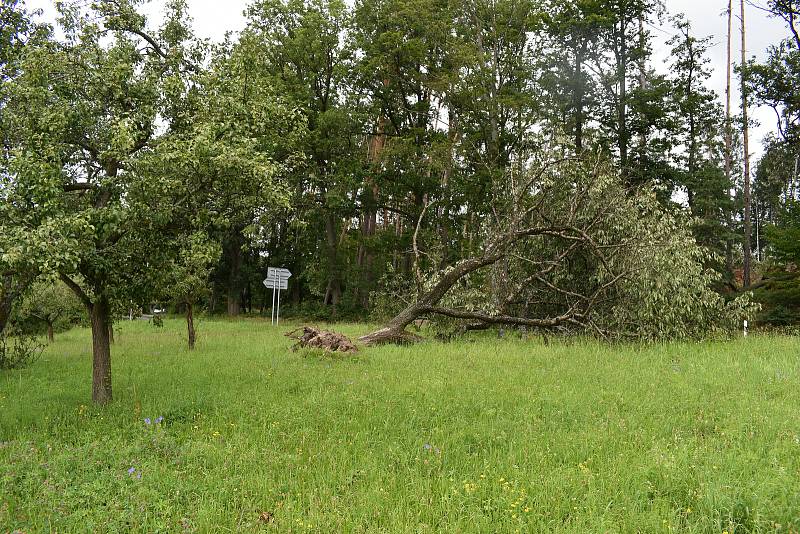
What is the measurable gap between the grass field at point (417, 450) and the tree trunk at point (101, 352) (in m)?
0.30

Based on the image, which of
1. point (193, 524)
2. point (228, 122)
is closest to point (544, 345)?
point (228, 122)

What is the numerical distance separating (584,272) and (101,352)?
493 inches

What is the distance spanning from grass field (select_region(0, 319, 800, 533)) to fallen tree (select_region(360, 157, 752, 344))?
3.41 meters

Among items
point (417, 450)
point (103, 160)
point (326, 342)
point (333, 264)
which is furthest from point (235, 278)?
point (417, 450)

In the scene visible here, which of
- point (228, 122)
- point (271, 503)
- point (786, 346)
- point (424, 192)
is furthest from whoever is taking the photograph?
point (424, 192)

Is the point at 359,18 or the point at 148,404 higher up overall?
the point at 359,18

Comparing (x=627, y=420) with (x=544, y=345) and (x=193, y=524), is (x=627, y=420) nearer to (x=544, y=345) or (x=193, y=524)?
(x=193, y=524)

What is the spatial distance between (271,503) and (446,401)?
138 inches

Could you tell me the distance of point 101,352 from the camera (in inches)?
306

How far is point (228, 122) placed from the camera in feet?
25.4

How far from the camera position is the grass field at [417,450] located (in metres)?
4.08

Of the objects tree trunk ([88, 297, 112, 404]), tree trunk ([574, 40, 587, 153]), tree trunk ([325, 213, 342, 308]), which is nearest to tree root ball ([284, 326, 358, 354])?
tree trunk ([88, 297, 112, 404])

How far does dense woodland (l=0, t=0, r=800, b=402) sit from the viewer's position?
23.4ft

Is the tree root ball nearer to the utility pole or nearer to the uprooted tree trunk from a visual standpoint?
the uprooted tree trunk
